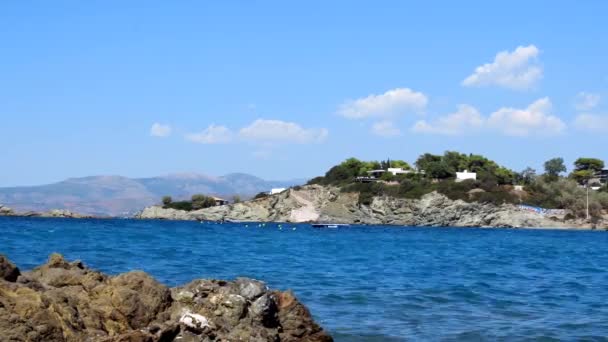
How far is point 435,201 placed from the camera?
156 metres

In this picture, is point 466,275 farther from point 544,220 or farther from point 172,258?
point 544,220

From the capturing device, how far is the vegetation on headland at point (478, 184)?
154125 mm

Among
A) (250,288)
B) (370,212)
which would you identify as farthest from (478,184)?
(250,288)

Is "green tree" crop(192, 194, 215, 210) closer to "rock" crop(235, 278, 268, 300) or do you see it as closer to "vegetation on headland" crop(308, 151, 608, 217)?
"vegetation on headland" crop(308, 151, 608, 217)

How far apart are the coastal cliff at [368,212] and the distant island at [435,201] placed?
18cm

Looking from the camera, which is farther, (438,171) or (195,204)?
(195,204)

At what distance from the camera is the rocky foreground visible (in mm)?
10672

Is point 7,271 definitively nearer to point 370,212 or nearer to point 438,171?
point 370,212

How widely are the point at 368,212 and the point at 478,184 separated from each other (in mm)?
23235

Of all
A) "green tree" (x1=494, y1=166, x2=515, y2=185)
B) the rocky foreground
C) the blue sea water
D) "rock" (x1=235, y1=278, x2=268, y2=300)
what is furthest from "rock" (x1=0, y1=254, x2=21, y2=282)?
"green tree" (x1=494, y1=166, x2=515, y2=185)


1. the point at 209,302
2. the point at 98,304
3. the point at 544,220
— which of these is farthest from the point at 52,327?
the point at 544,220

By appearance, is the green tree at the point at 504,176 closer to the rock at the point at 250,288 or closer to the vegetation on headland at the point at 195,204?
the vegetation on headland at the point at 195,204

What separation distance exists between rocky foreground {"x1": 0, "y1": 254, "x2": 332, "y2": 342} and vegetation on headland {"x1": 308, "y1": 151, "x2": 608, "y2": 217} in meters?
144

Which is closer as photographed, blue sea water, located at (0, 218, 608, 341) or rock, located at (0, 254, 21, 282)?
rock, located at (0, 254, 21, 282)
